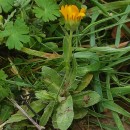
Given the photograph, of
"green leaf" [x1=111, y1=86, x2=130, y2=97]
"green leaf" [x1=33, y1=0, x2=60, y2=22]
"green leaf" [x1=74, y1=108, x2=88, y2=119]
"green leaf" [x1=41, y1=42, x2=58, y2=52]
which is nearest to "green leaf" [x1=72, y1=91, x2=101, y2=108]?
"green leaf" [x1=74, y1=108, x2=88, y2=119]

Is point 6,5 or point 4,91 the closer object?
point 4,91

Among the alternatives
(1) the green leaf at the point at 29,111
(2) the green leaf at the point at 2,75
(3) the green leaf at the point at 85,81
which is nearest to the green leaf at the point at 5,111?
(1) the green leaf at the point at 29,111

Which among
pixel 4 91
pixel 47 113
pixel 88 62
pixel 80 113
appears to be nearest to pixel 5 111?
pixel 4 91

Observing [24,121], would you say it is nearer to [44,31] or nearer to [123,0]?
[44,31]

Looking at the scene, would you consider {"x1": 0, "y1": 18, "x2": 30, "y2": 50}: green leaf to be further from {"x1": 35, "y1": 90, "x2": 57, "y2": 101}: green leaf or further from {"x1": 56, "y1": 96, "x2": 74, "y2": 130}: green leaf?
{"x1": 56, "y1": 96, "x2": 74, "y2": 130}: green leaf

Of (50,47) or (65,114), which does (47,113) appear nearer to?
(65,114)

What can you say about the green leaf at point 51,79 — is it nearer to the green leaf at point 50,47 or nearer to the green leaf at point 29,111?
the green leaf at point 29,111

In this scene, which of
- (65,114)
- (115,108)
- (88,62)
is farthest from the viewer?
(88,62)
